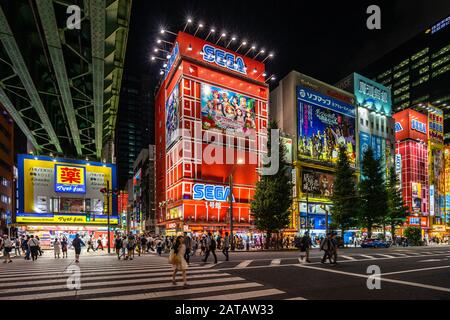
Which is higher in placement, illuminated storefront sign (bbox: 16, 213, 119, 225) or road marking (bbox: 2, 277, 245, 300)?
road marking (bbox: 2, 277, 245, 300)

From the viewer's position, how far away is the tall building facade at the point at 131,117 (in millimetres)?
163875

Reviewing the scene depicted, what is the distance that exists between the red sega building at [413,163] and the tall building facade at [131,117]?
388 ft

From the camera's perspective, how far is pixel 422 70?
12056cm

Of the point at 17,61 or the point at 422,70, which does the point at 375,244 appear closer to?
the point at 17,61

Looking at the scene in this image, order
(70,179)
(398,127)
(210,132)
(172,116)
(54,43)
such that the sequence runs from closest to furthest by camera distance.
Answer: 1. (54,43)
2. (70,179)
3. (210,132)
4. (172,116)
5. (398,127)

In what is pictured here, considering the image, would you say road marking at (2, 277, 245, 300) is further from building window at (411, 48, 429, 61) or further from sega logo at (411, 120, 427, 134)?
building window at (411, 48, 429, 61)

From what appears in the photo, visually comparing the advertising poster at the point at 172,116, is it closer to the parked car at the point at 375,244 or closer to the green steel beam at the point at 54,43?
the green steel beam at the point at 54,43

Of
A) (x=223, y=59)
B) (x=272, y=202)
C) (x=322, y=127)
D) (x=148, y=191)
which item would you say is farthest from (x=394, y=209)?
(x=148, y=191)

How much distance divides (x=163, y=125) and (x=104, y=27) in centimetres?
4583

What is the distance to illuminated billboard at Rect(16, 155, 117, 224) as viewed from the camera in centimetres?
3266

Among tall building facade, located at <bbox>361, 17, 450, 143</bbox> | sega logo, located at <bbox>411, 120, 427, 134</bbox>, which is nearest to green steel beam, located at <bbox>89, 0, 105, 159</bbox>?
sega logo, located at <bbox>411, 120, 427, 134</bbox>

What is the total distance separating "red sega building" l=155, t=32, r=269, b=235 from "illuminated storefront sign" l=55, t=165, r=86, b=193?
12656mm

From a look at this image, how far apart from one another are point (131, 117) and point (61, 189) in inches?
5417

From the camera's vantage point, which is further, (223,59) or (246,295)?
(223,59)
